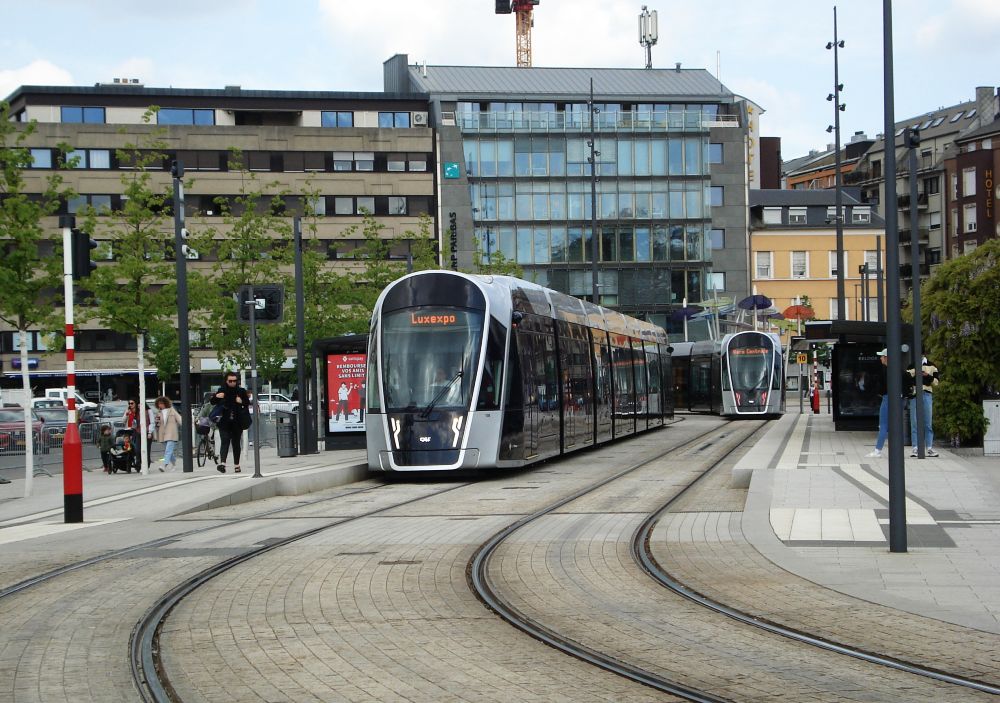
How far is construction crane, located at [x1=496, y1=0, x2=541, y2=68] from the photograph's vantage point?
121 metres

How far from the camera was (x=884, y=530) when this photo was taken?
13219 mm

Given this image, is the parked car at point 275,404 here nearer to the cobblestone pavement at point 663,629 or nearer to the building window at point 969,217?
the cobblestone pavement at point 663,629

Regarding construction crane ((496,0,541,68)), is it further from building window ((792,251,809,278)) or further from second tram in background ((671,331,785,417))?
second tram in background ((671,331,785,417))

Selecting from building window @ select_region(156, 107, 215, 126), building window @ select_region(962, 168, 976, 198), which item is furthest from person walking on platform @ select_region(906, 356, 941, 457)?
building window @ select_region(962, 168, 976, 198)

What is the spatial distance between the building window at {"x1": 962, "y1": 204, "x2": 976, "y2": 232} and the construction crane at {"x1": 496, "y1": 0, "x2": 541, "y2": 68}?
132 feet

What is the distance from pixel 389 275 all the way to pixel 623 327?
50.1 ft

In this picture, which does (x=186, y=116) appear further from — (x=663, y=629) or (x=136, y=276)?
(x=663, y=629)

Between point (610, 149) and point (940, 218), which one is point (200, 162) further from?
point (940, 218)

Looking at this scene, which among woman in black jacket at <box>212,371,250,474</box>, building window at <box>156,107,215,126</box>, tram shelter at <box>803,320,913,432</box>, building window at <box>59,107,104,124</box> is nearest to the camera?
woman in black jacket at <box>212,371,250,474</box>

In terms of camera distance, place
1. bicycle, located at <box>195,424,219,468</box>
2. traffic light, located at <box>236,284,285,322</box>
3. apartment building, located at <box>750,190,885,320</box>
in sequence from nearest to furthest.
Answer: traffic light, located at <box>236,284,285,322</box> < bicycle, located at <box>195,424,219,468</box> < apartment building, located at <box>750,190,885,320</box>

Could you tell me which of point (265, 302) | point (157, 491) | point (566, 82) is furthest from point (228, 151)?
point (157, 491)

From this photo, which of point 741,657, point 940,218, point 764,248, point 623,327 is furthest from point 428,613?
point 940,218

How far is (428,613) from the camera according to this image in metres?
9.39

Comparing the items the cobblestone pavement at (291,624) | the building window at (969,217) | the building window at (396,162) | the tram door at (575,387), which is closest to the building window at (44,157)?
the building window at (396,162)
